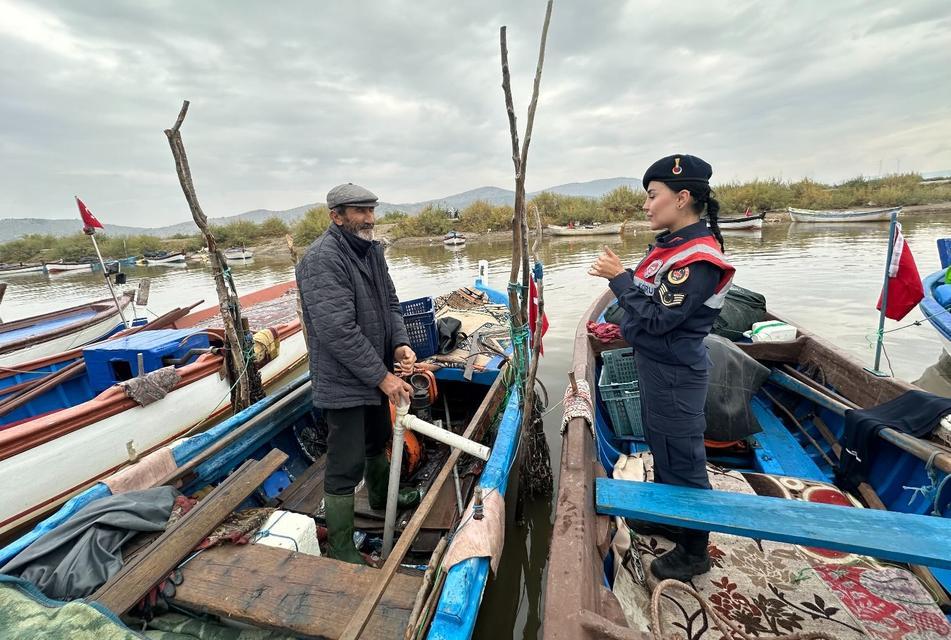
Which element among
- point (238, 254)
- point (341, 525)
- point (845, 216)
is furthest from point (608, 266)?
point (238, 254)

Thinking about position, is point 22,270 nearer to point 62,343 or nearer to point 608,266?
point 62,343

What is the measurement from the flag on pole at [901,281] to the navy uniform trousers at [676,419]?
13.3 ft

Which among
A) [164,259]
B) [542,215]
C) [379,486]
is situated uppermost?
[542,215]

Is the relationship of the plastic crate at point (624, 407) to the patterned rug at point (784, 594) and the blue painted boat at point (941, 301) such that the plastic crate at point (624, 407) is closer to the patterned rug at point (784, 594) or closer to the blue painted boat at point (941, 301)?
the patterned rug at point (784, 594)

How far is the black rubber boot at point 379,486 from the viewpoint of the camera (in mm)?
3047

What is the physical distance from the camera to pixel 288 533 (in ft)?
7.34

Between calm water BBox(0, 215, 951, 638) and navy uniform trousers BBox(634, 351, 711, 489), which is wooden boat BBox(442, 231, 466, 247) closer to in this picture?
calm water BBox(0, 215, 951, 638)

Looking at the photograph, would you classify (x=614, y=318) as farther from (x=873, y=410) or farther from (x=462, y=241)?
(x=462, y=241)

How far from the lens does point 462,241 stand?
1267 inches

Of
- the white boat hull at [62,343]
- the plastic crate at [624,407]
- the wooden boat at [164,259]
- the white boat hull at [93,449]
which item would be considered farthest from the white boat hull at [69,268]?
the plastic crate at [624,407]

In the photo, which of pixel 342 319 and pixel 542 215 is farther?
pixel 542 215

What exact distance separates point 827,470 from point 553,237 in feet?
107

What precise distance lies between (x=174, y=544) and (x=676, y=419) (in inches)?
101

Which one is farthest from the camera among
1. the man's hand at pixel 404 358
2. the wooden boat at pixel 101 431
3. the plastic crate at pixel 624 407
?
the plastic crate at pixel 624 407
